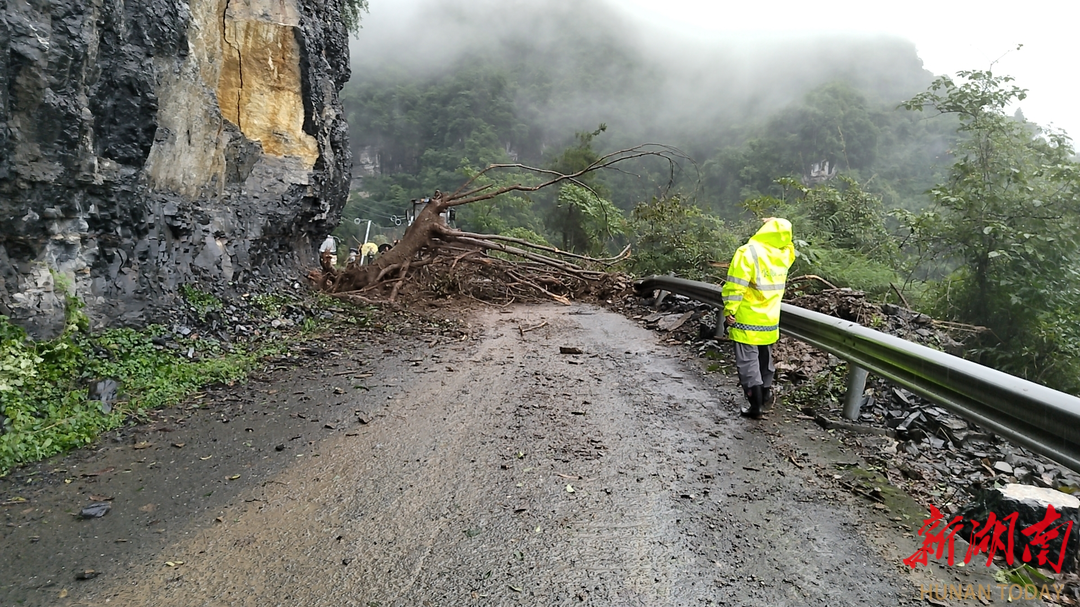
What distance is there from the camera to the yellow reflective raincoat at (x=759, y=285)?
454 cm

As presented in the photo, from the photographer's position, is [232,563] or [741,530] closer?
[232,563]

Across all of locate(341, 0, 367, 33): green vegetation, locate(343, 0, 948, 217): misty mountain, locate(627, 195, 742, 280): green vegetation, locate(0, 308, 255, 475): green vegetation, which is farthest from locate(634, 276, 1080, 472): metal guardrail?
locate(343, 0, 948, 217): misty mountain

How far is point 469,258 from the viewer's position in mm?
11828

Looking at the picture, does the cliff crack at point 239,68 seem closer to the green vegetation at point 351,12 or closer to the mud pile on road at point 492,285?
the mud pile on road at point 492,285

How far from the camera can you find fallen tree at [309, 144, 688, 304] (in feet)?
35.5

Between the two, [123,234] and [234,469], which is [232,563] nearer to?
[234,469]

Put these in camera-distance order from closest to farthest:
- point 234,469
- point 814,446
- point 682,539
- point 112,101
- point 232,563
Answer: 1. point 232,563
2. point 682,539
3. point 234,469
4. point 814,446
5. point 112,101

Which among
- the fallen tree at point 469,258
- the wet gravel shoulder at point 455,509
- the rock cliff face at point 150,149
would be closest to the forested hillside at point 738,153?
the fallen tree at point 469,258

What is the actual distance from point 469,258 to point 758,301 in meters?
8.12

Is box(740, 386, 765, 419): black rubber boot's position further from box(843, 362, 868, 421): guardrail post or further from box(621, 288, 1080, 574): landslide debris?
box(843, 362, 868, 421): guardrail post

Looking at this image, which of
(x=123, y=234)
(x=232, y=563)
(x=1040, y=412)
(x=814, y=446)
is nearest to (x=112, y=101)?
(x=123, y=234)

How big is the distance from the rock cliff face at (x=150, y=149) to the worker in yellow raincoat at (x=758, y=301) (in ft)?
18.7

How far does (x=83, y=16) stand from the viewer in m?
4.74

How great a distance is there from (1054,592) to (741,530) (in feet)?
4.01
